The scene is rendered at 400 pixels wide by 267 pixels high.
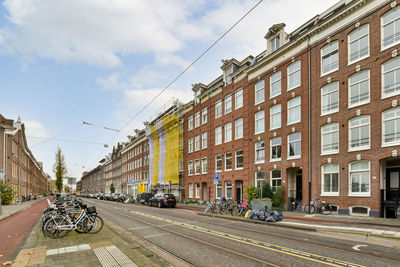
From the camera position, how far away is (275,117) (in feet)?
82.8

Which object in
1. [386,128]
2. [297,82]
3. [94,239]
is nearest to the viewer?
[94,239]

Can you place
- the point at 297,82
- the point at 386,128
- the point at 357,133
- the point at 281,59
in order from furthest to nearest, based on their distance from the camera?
the point at 281,59
the point at 297,82
the point at 357,133
the point at 386,128

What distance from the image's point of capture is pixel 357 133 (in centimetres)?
1839

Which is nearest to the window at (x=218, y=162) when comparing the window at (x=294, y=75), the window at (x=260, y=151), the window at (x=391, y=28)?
the window at (x=260, y=151)

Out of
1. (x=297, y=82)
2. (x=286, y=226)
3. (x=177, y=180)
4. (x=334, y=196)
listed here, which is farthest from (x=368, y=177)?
(x=177, y=180)

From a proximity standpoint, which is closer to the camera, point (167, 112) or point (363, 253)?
point (363, 253)

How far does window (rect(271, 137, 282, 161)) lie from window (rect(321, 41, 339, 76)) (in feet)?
21.7

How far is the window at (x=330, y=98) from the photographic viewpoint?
65.7 feet

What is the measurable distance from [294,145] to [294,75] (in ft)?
19.0

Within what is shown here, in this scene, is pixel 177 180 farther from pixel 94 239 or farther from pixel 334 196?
pixel 94 239

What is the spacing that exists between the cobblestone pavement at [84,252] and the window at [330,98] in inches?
663

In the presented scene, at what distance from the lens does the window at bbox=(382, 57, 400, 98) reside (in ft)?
54.0

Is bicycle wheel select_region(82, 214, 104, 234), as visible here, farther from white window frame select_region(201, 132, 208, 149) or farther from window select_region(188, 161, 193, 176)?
window select_region(188, 161, 193, 176)

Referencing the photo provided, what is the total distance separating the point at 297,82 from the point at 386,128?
8.08 meters
